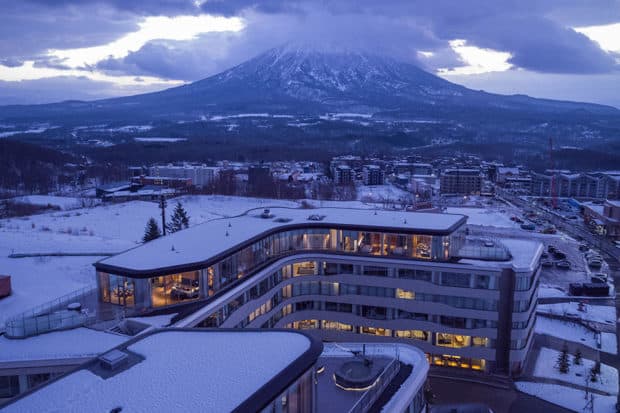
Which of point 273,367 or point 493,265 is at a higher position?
point 273,367

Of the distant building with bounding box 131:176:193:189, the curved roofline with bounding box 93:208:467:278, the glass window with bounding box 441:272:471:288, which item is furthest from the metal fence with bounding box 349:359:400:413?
the distant building with bounding box 131:176:193:189

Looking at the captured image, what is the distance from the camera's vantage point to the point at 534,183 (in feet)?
295

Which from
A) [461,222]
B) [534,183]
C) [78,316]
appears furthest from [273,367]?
[534,183]

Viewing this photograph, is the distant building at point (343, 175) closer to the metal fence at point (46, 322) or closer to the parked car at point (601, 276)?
the parked car at point (601, 276)

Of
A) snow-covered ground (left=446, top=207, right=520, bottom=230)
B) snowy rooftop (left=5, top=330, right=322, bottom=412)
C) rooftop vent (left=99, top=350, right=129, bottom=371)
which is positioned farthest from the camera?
snow-covered ground (left=446, top=207, right=520, bottom=230)

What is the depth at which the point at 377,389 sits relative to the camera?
11414mm

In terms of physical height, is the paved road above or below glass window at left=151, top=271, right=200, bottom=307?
below

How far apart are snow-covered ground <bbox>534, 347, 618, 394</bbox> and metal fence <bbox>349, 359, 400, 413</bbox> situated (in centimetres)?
1353

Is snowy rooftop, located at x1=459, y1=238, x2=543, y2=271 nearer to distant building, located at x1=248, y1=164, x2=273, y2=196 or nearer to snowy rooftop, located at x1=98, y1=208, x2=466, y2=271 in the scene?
snowy rooftop, located at x1=98, y1=208, x2=466, y2=271

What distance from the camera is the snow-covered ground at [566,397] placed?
1941cm

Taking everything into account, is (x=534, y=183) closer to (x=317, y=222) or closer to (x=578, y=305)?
(x=578, y=305)

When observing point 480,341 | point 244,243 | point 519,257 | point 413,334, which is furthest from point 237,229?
point 519,257

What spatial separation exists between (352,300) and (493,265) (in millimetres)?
6717

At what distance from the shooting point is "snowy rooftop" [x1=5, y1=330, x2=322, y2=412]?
7.93 m
